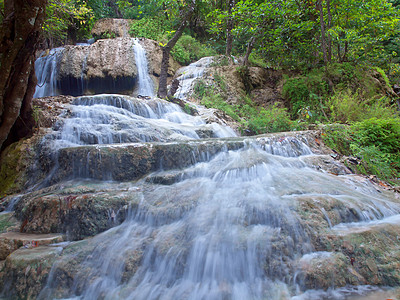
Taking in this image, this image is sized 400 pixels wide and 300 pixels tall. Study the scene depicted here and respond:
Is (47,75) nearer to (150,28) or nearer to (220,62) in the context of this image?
(150,28)

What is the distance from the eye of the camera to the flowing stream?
7.33 feet

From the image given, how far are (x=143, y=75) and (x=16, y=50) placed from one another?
7560mm

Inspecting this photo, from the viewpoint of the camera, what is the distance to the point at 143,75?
11.1 meters

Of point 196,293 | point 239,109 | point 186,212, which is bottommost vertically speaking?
point 196,293

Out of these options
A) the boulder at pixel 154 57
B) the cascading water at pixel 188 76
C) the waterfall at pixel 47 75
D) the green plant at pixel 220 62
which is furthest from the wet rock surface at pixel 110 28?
the green plant at pixel 220 62

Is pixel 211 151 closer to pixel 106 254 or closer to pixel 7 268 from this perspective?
pixel 106 254

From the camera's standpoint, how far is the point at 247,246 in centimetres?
244

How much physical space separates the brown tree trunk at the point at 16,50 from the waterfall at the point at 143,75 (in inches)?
256

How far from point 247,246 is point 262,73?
10195 mm

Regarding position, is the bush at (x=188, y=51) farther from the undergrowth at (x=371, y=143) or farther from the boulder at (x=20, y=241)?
the boulder at (x=20, y=241)

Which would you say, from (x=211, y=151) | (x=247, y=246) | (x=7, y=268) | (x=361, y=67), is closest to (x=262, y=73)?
(x=361, y=67)

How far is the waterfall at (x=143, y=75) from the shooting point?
10766mm

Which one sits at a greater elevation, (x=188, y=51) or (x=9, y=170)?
(x=188, y=51)

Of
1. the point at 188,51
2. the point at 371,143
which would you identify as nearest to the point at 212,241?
the point at 371,143
